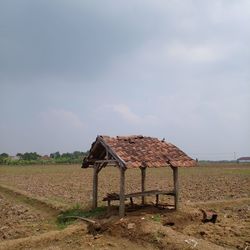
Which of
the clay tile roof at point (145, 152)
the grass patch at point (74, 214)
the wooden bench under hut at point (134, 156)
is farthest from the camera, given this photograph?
the grass patch at point (74, 214)

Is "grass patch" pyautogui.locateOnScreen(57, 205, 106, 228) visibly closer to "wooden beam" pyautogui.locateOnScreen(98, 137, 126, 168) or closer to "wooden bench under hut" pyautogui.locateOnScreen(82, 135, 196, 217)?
"wooden bench under hut" pyautogui.locateOnScreen(82, 135, 196, 217)

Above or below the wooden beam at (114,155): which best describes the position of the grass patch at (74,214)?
below

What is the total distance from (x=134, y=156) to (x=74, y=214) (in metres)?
3.55

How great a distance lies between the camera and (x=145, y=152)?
1407cm

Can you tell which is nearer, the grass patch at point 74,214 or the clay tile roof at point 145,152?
the clay tile roof at point 145,152

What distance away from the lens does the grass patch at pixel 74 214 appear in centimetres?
1376

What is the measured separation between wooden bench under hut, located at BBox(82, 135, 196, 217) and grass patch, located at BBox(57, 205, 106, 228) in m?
0.55

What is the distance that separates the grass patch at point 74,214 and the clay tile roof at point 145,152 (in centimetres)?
259

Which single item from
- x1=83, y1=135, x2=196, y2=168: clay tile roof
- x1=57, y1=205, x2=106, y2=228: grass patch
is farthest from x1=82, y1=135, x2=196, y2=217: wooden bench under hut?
x1=57, y1=205, x2=106, y2=228: grass patch

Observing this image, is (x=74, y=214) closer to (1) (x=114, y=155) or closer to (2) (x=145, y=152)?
(1) (x=114, y=155)

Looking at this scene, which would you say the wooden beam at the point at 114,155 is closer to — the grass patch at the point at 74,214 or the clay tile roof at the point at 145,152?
the clay tile roof at the point at 145,152

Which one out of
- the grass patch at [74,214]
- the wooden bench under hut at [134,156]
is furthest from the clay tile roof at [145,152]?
the grass patch at [74,214]

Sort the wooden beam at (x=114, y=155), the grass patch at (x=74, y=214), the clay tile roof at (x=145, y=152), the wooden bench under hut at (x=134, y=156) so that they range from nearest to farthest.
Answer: the wooden beam at (x=114, y=155), the wooden bench under hut at (x=134, y=156), the clay tile roof at (x=145, y=152), the grass patch at (x=74, y=214)

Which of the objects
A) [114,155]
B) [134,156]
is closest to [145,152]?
[134,156]
